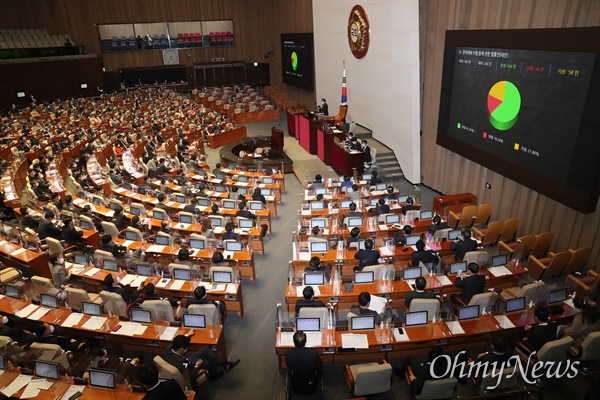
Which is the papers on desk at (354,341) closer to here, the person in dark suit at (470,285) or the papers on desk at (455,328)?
the papers on desk at (455,328)

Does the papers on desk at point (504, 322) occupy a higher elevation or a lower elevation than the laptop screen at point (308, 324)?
lower

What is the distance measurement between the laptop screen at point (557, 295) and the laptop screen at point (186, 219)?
893 cm

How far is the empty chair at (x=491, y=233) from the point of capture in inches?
454

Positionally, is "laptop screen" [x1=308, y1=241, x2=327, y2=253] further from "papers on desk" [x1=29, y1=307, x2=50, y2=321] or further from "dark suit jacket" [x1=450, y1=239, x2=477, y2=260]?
"papers on desk" [x1=29, y1=307, x2=50, y2=321]

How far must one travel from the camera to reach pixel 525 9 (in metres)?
11.0

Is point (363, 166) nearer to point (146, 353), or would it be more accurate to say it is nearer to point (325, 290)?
point (325, 290)

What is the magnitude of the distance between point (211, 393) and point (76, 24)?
35.8m

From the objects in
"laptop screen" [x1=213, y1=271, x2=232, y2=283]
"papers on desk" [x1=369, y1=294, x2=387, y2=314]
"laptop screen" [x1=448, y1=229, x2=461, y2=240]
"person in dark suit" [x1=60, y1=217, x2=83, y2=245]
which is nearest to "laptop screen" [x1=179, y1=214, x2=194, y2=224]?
"person in dark suit" [x1=60, y1=217, x2=83, y2=245]

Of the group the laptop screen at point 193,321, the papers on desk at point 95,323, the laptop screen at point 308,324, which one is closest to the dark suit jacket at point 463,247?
the laptop screen at point 308,324

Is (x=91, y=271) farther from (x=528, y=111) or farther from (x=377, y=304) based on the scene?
(x=528, y=111)

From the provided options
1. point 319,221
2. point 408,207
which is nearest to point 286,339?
point 319,221

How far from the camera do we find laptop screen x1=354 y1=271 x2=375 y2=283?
893 cm

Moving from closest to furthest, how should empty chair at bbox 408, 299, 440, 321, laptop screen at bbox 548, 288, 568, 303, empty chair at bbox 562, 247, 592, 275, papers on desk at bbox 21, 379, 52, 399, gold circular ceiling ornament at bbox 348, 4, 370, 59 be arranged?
1. papers on desk at bbox 21, 379, 52, 399
2. empty chair at bbox 408, 299, 440, 321
3. laptop screen at bbox 548, 288, 568, 303
4. empty chair at bbox 562, 247, 592, 275
5. gold circular ceiling ornament at bbox 348, 4, 370, 59

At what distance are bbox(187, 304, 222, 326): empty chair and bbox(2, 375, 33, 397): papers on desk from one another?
2660 millimetres
